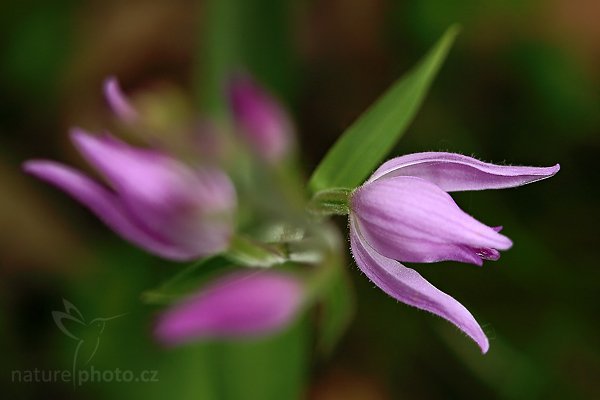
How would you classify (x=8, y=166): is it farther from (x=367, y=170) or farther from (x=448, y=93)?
(x=367, y=170)

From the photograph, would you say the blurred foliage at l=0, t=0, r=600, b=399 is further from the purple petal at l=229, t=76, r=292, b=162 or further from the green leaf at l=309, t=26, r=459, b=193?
the purple petal at l=229, t=76, r=292, b=162

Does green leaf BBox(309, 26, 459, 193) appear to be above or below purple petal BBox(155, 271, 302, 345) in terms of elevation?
below

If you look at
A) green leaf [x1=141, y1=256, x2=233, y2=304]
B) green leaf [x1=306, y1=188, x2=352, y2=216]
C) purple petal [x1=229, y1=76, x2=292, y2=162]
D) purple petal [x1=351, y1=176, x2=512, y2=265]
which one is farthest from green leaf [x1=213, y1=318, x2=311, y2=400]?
purple petal [x1=229, y1=76, x2=292, y2=162]

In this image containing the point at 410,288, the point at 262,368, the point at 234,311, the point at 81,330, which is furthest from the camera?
the point at 81,330

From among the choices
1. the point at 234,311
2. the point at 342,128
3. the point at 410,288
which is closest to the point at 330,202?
the point at 410,288

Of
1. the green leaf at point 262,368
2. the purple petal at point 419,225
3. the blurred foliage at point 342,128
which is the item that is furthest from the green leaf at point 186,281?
the blurred foliage at point 342,128

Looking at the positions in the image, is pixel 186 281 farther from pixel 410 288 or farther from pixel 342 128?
pixel 342 128
